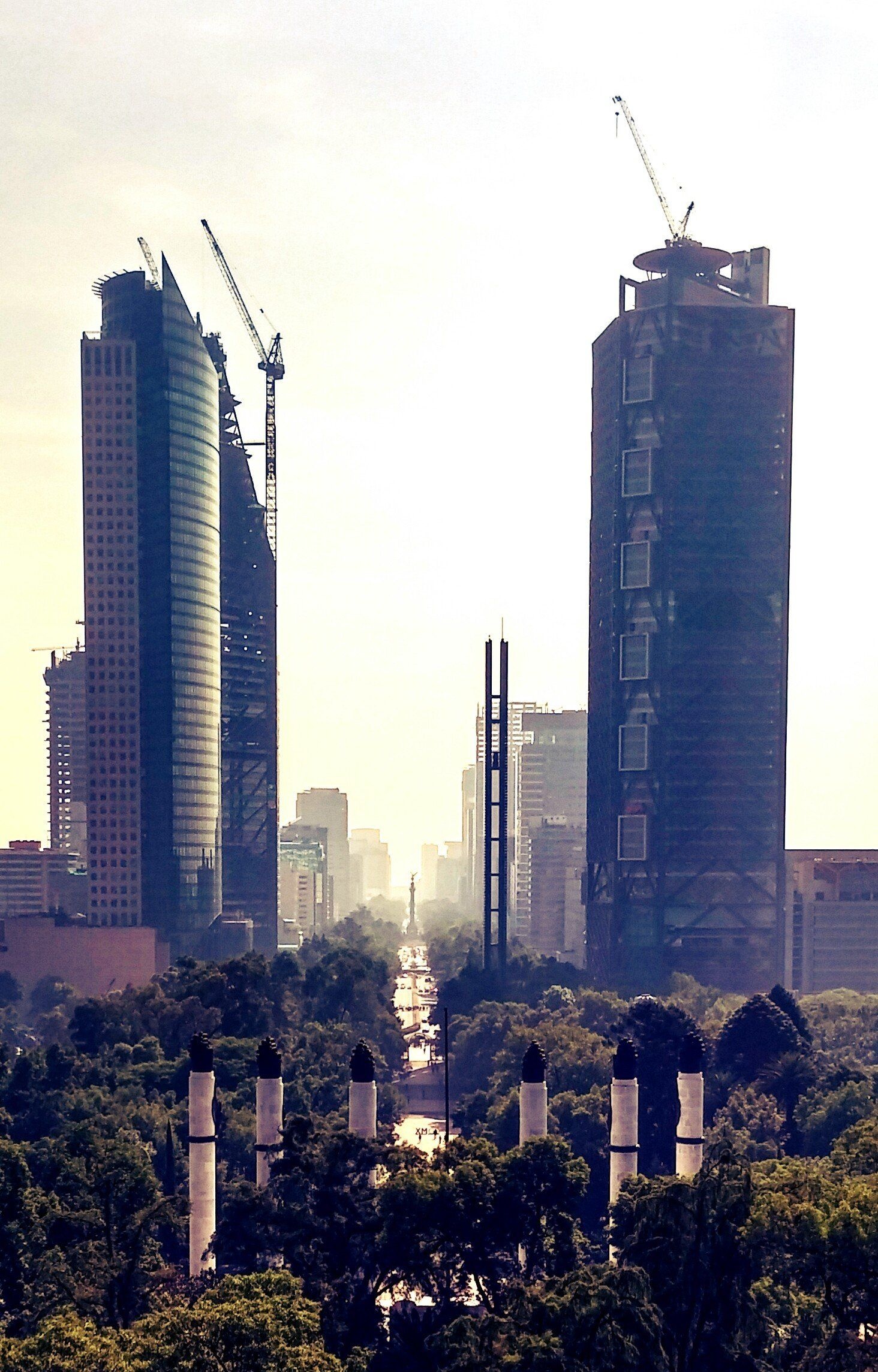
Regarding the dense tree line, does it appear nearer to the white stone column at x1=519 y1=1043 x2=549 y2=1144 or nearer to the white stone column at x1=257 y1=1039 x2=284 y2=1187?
the white stone column at x1=257 y1=1039 x2=284 y2=1187

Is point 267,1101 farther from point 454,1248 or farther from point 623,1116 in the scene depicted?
point 454,1248

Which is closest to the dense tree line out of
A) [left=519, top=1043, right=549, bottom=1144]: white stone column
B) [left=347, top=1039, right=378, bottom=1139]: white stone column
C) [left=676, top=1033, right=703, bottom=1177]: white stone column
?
[left=347, top=1039, right=378, bottom=1139]: white stone column

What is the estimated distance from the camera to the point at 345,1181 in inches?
3066

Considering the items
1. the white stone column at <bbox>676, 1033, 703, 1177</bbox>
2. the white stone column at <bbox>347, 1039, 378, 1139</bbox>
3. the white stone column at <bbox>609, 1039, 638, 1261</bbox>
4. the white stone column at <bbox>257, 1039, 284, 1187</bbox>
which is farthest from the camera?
the white stone column at <bbox>676, 1033, 703, 1177</bbox>

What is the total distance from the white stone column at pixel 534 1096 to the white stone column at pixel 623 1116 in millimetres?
3874

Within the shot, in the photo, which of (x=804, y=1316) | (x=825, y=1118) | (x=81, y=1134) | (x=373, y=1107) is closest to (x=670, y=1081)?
(x=825, y=1118)

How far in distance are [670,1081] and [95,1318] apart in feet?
183

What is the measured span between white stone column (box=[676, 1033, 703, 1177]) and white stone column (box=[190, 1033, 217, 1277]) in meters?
25.4

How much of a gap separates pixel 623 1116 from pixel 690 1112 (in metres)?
4.09

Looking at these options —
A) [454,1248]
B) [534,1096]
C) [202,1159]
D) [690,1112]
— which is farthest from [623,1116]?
[202,1159]

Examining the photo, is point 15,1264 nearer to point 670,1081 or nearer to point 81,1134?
point 81,1134

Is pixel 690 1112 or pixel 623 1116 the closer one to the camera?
pixel 623 1116

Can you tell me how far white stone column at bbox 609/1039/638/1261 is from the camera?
3548 inches

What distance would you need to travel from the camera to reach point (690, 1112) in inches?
3625
